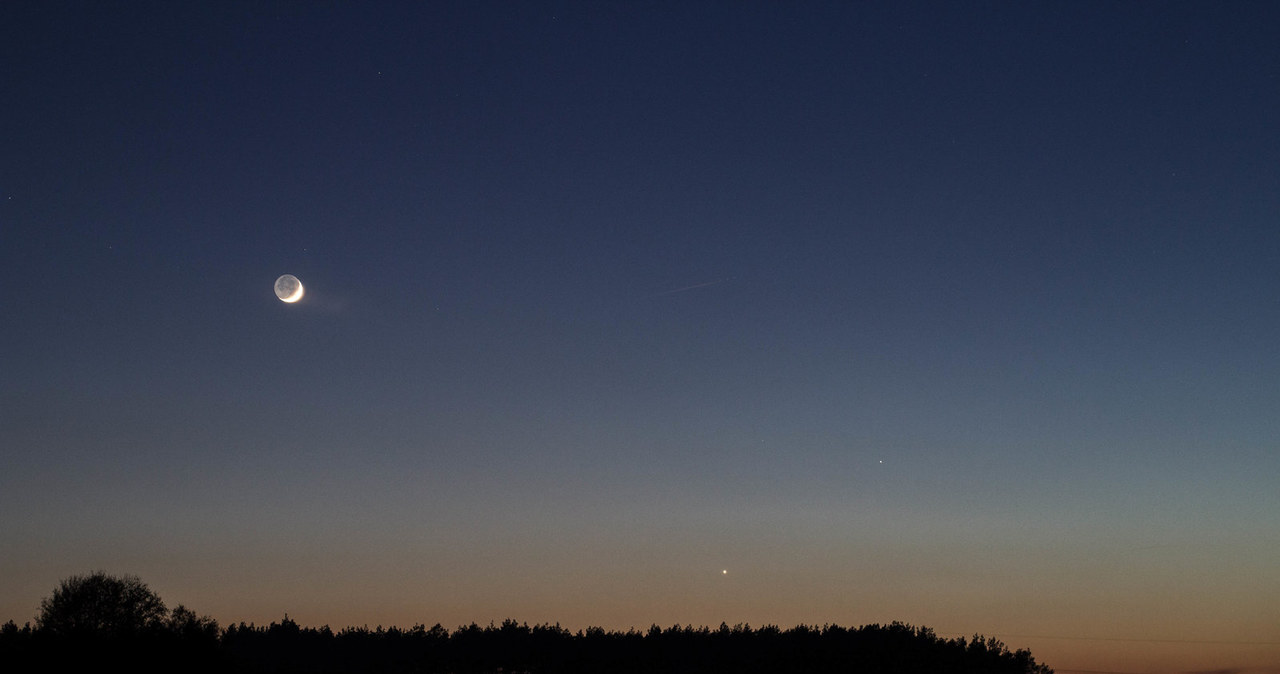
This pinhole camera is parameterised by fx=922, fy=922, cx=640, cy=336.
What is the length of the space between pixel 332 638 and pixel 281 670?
64.1ft

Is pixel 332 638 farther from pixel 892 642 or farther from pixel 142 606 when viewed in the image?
pixel 892 642

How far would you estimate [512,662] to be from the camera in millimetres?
119125

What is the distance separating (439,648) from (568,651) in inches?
796

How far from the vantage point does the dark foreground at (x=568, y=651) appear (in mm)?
82250

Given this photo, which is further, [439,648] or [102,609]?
[439,648]

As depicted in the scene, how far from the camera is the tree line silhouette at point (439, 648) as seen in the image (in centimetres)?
7431

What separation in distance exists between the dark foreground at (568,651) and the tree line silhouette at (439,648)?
138mm

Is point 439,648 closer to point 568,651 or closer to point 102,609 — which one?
point 568,651

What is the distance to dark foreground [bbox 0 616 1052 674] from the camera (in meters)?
82.2

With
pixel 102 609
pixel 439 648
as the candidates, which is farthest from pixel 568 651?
pixel 102 609

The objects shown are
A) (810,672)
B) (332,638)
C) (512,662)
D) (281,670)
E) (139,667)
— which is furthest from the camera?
(332,638)

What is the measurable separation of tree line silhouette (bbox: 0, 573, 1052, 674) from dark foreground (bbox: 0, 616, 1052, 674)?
138mm

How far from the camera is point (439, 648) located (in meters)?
128

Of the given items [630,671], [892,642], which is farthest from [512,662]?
[892,642]
